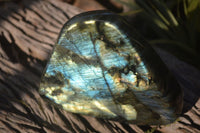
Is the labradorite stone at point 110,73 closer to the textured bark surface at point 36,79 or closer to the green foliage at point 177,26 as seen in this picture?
the textured bark surface at point 36,79

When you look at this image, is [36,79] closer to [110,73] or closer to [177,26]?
[110,73]

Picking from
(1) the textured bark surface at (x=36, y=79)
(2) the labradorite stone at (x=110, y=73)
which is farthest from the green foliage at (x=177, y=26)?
(2) the labradorite stone at (x=110, y=73)

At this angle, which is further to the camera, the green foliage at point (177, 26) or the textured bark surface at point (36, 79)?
the green foliage at point (177, 26)

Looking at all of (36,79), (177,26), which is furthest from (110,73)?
(177,26)

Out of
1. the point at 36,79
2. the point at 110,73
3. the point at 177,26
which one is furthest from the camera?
the point at 177,26

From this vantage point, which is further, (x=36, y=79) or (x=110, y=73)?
(x=36, y=79)

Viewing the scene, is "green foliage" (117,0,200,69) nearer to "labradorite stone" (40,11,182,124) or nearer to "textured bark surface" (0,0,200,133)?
"textured bark surface" (0,0,200,133)
